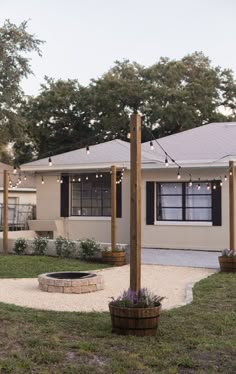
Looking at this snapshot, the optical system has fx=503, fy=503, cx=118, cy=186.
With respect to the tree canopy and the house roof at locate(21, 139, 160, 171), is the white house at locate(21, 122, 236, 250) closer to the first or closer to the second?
the house roof at locate(21, 139, 160, 171)

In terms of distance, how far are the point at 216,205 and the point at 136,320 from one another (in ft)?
32.0

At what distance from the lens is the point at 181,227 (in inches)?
614

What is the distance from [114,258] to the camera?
12.8 meters

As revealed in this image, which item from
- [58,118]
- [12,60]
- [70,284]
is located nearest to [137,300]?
[70,284]

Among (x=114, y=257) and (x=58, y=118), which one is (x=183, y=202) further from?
(x=58, y=118)

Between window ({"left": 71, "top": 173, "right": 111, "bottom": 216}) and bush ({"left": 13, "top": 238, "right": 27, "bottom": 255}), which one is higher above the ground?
window ({"left": 71, "top": 173, "right": 111, "bottom": 216})

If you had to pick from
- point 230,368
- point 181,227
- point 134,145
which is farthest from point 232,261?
point 230,368

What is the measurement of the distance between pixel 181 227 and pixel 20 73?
9.91 metres

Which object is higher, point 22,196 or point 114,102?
point 114,102

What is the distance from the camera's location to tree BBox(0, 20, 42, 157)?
66.7ft

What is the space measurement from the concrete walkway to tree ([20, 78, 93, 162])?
17030mm

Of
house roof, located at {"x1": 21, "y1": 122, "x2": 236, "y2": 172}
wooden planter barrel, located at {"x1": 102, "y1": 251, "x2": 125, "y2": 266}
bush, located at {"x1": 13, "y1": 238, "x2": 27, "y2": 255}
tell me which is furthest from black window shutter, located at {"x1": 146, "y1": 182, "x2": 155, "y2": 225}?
bush, located at {"x1": 13, "y1": 238, "x2": 27, "y2": 255}

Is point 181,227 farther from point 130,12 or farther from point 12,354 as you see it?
point 12,354

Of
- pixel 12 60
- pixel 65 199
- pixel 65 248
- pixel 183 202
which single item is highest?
pixel 12 60
